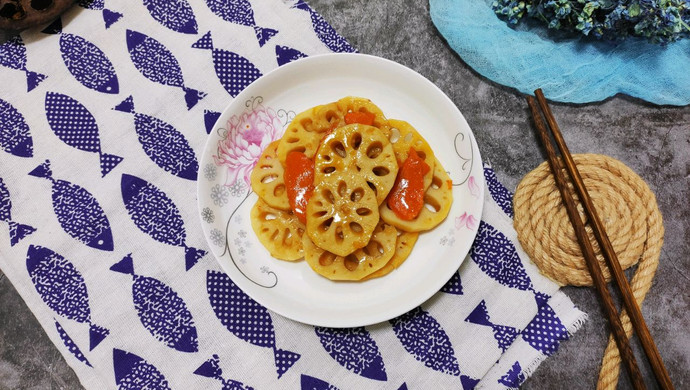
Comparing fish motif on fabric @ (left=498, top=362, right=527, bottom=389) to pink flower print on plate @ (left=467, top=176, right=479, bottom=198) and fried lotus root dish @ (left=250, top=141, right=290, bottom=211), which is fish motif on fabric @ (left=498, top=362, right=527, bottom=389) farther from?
fried lotus root dish @ (left=250, top=141, right=290, bottom=211)

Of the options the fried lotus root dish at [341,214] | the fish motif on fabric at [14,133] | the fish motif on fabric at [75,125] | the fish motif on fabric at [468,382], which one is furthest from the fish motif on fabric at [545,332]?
the fish motif on fabric at [14,133]

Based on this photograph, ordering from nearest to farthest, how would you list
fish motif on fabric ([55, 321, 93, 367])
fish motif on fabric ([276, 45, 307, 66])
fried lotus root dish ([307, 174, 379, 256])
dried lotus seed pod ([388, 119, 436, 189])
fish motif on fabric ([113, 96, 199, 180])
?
fried lotus root dish ([307, 174, 379, 256]), dried lotus seed pod ([388, 119, 436, 189]), fish motif on fabric ([55, 321, 93, 367]), fish motif on fabric ([113, 96, 199, 180]), fish motif on fabric ([276, 45, 307, 66])

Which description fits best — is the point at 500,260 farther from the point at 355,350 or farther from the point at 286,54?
the point at 286,54

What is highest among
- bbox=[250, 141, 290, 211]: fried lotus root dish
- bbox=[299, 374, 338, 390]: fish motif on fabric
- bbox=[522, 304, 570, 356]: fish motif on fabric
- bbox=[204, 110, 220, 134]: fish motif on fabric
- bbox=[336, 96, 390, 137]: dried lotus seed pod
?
bbox=[336, 96, 390, 137]: dried lotus seed pod

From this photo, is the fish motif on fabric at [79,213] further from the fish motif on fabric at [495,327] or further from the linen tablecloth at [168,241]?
the fish motif on fabric at [495,327]

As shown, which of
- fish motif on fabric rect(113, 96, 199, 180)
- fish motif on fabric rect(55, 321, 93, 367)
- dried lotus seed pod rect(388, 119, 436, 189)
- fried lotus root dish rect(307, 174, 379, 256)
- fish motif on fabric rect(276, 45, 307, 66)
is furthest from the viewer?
fish motif on fabric rect(276, 45, 307, 66)

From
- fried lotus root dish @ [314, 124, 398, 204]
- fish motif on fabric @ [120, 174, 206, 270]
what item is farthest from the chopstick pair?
fish motif on fabric @ [120, 174, 206, 270]

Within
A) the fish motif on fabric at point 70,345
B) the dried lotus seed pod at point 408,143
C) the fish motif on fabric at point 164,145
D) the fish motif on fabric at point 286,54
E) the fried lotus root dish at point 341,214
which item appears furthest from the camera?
the fish motif on fabric at point 286,54
